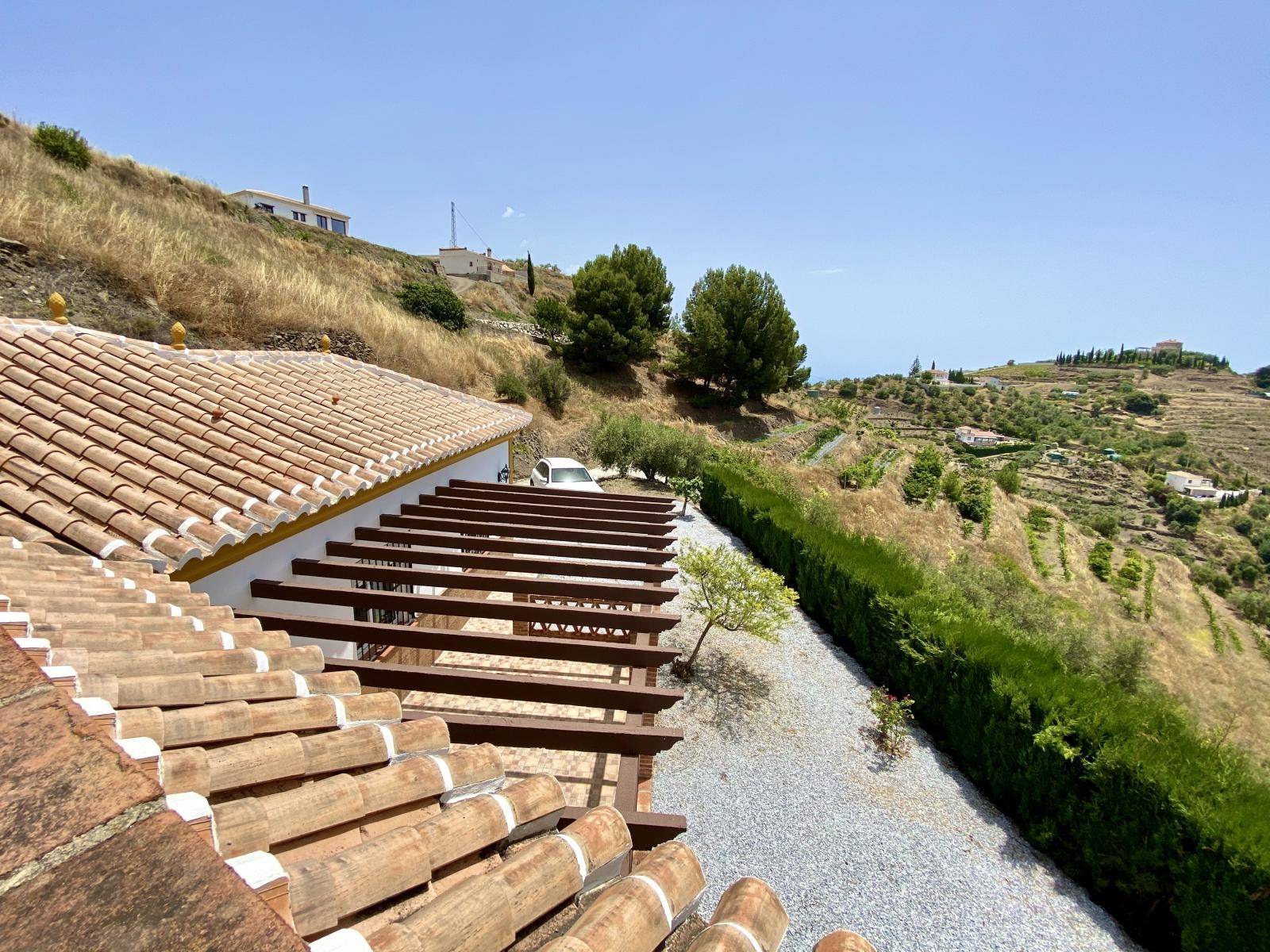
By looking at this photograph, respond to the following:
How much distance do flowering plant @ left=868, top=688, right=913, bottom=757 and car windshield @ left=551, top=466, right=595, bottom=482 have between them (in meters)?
10.6

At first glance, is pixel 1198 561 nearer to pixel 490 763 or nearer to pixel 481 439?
pixel 481 439

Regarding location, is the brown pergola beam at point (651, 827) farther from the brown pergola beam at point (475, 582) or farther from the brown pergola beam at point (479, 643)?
the brown pergola beam at point (475, 582)

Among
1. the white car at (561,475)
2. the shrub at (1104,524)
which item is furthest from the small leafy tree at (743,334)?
the shrub at (1104,524)

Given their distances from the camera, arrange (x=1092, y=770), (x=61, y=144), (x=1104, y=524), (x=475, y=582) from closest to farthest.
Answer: (x=475, y=582) → (x=1092, y=770) → (x=61, y=144) → (x=1104, y=524)

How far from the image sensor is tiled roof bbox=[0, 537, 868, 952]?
41.4 inches

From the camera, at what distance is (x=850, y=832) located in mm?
6152

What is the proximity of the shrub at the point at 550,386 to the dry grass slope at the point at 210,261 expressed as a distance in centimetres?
218

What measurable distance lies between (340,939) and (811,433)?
4210cm

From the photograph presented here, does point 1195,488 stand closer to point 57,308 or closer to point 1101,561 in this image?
point 1101,561

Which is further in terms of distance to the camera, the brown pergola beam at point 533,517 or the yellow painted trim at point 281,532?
the brown pergola beam at point 533,517

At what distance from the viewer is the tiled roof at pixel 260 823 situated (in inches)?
41.4

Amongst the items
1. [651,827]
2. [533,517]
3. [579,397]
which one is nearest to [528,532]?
[533,517]

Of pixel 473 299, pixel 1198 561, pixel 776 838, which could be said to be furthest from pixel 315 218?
pixel 1198 561

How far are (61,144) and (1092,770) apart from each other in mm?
36106
